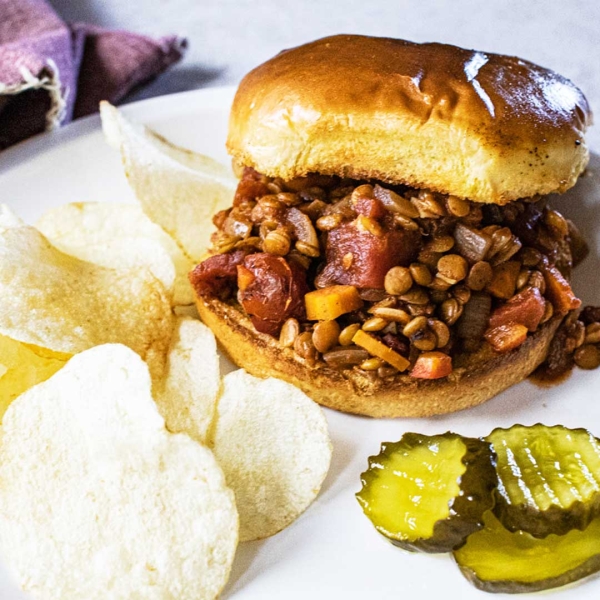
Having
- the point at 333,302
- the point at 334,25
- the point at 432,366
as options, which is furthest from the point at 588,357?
the point at 334,25

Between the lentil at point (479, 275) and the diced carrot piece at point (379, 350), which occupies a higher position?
the lentil at point (479, 275)

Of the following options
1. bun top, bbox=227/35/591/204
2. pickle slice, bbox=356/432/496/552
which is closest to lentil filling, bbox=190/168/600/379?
bun top, bbox=227/35/591/204

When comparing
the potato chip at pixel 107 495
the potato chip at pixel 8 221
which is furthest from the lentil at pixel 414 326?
the potato chip at pixel 8 221

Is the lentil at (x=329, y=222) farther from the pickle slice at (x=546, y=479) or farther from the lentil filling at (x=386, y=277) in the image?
the pickle slice at (x=546, y=479)

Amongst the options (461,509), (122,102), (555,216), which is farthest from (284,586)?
(122,102)

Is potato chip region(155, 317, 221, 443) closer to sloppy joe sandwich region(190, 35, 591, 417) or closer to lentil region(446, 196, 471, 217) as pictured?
sloppy joe sandwich region(190, 35, 591, 417)

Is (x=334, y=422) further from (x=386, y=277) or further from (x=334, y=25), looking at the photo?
(x=334, y=25)

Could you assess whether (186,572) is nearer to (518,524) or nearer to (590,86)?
(518,524)
